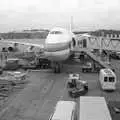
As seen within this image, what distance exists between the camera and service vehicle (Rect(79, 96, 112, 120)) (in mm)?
13031

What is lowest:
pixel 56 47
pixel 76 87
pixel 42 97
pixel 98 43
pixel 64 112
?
pixel 42 97

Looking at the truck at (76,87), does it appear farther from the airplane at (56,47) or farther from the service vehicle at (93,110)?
the service vehicle at (93,110)

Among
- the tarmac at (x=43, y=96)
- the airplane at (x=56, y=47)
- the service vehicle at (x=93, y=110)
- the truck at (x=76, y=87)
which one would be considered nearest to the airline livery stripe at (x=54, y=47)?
the airplane at (x=56, y=47)

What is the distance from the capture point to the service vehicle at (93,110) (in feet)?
42.8

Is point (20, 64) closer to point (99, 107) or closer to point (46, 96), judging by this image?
point (46, 96)

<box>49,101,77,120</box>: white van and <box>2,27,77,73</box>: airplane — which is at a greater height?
<box>2,27,77,73</box>: airplane

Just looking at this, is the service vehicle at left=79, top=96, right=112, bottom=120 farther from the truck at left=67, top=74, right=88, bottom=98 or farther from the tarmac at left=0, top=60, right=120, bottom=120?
the truck at left=67, top=74, right=88, bottom=98

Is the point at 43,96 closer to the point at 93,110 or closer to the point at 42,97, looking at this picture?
the point at 42,97

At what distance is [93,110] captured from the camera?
46.5 ft

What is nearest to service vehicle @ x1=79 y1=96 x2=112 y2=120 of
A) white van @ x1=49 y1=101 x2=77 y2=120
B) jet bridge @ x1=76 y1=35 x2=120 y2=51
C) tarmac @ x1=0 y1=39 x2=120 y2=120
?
white van @ x1=49 y1=101 x2=77 y2=120

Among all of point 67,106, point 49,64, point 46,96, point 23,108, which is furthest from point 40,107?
point 49,64

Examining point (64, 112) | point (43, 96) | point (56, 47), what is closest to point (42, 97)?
point (43, 96)

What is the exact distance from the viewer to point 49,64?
42.4 meters

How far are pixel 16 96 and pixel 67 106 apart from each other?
969 centimetres
